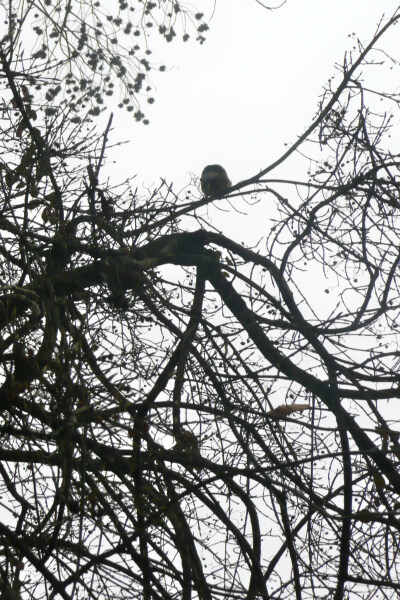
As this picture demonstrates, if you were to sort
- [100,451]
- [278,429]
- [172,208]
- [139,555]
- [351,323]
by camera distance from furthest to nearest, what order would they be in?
[172,208]
[351,323]
[278,429]
[100,451]
[139,555]

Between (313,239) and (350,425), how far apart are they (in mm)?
1273

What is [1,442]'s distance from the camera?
12.1ft

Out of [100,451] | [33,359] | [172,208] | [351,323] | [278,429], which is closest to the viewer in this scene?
[33,359]

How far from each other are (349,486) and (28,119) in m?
2.65

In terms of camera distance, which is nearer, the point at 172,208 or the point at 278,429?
the point at 278,429

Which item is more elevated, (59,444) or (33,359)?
(33,359)

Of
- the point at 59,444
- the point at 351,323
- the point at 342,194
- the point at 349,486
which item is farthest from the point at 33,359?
the point at 342,194

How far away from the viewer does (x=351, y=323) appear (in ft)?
14.8

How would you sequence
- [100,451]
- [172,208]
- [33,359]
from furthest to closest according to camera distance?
[172,208]
[100,451]
[33,359]

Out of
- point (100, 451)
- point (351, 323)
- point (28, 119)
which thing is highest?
point (28, 119)

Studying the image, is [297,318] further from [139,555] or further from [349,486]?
[139,555]

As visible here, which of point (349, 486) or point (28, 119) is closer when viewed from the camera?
point (349, 486)

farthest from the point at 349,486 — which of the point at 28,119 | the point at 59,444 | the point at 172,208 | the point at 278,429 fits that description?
the point at 28,119

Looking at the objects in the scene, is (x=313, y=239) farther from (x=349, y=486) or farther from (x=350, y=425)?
(x=349, y=486)
